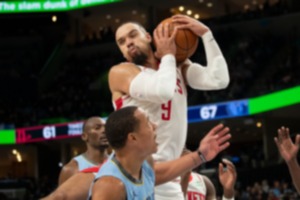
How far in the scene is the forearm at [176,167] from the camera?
3490 mm

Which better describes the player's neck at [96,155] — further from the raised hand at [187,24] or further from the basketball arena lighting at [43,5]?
the basketball arena lighting at [43,5]

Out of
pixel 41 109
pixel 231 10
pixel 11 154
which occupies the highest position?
pixel 231 10

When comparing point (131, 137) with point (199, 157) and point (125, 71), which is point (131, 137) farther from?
point (125, 71)

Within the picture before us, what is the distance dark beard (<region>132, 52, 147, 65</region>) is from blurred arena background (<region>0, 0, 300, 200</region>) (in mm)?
11524

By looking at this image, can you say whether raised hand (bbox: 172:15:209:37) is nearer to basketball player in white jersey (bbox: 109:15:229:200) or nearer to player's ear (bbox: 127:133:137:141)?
basketball player in white jersey (bbox: 109:15:229:200)

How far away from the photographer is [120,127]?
3100mm

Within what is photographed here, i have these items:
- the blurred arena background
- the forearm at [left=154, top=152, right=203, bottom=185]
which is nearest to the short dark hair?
the forearm at [left=154, top=152, right=203, bottom=185]

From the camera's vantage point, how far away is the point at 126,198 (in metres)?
2.98

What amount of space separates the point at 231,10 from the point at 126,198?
84.0 feet

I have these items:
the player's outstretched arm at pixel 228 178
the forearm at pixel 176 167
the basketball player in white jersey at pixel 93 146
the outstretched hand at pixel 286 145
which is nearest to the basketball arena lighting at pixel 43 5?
Answer: the basketball player in white jersey at pixel 93 146

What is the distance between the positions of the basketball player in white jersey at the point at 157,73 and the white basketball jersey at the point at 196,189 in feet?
6.23

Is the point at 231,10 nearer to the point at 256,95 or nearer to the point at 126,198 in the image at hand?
the point at 256,95

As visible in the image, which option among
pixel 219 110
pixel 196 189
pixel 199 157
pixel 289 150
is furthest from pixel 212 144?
pixel 219 110

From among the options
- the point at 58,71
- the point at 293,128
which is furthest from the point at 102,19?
the point at 293,128
